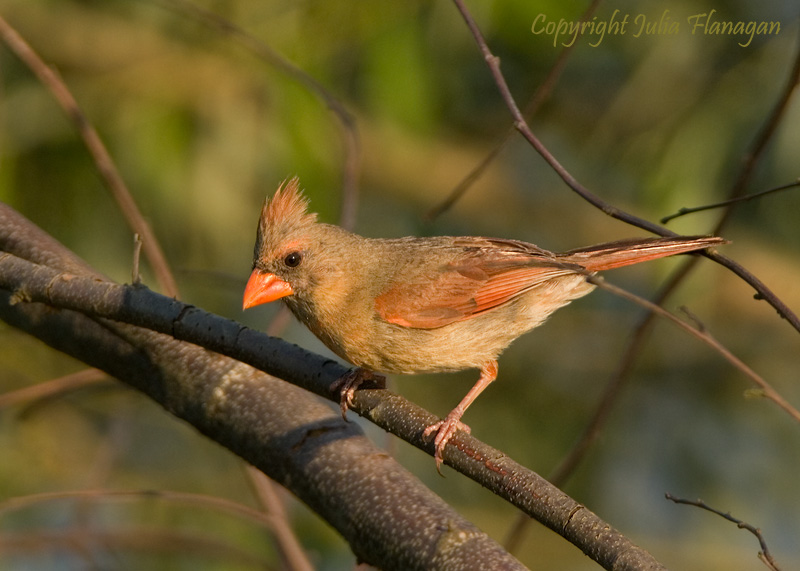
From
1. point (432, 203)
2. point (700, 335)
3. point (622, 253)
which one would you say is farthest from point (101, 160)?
point (432, 203)

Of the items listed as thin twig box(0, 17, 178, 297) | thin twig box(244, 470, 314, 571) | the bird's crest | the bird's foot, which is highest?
the bird's crest

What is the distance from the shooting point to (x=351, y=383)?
3293 millimetres

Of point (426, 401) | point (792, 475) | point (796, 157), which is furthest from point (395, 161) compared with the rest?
point (792, 475)

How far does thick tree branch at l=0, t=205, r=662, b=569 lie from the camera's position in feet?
8.00

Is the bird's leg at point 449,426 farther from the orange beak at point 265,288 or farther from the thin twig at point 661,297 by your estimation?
the orange beak at point 265,288

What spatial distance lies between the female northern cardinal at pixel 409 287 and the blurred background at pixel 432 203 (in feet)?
0.93

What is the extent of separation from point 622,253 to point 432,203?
4.74m

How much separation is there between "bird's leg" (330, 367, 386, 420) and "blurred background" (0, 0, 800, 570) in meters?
0.53

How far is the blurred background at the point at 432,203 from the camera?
17.6 ft

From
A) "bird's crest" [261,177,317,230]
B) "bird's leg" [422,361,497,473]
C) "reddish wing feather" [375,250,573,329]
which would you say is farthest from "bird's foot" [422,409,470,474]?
"bird's crest" [261,177,317,230]

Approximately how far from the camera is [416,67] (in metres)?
5.26

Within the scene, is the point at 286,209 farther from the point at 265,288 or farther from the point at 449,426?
the point at 449,426

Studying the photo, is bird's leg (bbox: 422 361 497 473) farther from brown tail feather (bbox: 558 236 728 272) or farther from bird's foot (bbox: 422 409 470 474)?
brown tail feather (bbox: 558 236 728 272)

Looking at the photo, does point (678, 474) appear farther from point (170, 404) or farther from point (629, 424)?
point (170, 404)
